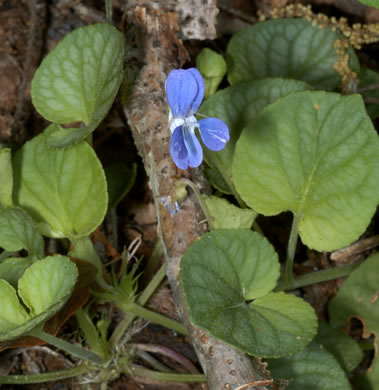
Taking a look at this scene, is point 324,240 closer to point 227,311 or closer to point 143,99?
point 227,311

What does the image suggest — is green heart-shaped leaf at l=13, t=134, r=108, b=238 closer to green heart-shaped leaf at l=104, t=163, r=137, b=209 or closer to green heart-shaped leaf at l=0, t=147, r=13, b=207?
green heart-shaped leaf at l=0, t=147, r=13, b=207

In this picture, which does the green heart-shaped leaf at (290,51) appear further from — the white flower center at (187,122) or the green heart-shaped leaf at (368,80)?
the white flower center at (187,122)

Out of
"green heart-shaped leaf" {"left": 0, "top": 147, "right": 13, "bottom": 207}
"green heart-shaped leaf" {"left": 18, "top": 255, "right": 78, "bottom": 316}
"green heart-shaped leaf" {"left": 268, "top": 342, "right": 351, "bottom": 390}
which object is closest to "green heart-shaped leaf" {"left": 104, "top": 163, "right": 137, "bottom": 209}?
"green heart-shaped leaf" {"left": 0, "top": 147, "right": 13, "bottom": 207}

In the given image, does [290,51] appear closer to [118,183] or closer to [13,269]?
[118,183]

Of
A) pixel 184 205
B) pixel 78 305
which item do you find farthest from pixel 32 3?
pixel 78 305

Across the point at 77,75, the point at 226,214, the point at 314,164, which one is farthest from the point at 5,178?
the point at 314,164

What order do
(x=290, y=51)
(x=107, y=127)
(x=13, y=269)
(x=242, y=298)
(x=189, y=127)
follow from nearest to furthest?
(x=189, y=127)
(x=242, y=298)
(x=13, y=269)
(x=290, y=51)
(x=107, y=127)

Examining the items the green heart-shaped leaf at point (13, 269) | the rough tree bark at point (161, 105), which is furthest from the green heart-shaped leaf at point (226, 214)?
the green heart-shaped leaf at point (13, 269)
